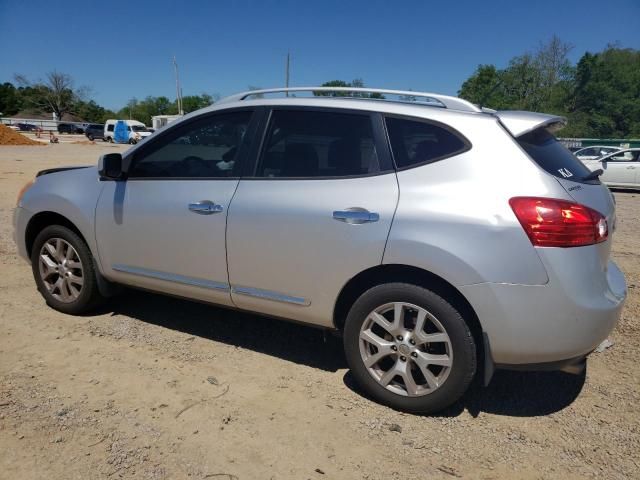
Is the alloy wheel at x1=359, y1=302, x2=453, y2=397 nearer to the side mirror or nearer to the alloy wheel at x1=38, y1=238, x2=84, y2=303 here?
the side mirror

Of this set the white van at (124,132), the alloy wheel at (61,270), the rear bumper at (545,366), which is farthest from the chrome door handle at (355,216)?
the white van at (124,132)

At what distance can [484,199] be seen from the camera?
2.62 metres

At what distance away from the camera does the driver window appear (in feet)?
11.4

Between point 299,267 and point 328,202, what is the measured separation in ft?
1.45

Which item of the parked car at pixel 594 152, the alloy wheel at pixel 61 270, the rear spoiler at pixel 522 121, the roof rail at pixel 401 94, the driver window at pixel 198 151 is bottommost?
the alloy wheel at pixel 61 270

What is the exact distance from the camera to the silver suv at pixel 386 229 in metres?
2.58

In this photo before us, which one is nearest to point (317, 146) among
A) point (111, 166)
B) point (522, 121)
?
point (522, 121)

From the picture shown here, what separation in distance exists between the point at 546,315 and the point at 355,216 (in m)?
1.12

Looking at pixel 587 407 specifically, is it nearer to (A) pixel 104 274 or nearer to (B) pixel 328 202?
(B) pixel 328 202

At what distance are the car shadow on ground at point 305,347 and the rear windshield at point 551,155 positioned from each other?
1.36 metres

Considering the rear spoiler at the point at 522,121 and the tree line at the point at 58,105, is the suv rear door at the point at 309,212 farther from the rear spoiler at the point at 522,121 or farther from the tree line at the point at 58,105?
the tree line at the point at 58,105

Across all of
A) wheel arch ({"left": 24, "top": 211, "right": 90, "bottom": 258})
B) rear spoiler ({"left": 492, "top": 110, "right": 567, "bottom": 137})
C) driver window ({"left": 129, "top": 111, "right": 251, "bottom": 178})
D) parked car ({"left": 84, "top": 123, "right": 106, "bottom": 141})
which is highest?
rear spoiler ({"left": 492, "top": 110, "right": 567, "bottom": 137})

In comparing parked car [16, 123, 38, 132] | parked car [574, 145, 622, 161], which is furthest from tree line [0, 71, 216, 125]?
parked car [574, 145, 622, 161]

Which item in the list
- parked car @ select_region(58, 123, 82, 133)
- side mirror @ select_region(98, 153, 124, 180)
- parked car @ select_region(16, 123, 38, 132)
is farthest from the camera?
parked car @ select_region(16, 123, 38, 132)
